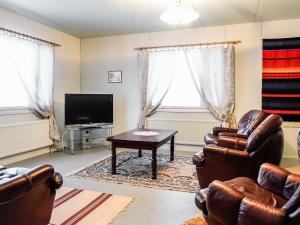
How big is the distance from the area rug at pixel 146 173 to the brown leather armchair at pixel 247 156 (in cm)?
40

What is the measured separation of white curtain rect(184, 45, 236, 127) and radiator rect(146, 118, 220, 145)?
277 millimetres

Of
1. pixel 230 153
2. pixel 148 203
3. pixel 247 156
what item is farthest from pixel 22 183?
pixel 247 156

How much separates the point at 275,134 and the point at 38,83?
3945mm

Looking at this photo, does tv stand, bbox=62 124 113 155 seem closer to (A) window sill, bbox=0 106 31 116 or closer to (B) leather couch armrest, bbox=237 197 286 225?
(A) window sill, bbox=0 106 31 116

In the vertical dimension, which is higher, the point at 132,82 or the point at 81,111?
the point at 132,82

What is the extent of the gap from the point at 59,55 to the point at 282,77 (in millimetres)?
A: 4302

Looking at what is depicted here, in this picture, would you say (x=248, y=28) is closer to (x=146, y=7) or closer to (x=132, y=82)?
(x=146, y=7)

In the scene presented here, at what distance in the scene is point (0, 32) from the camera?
13.4 feet

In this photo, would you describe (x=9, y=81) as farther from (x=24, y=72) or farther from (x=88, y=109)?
(x=88, y=109)

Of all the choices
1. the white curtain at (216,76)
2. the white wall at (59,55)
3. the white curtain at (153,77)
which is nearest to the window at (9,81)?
the white wall at (59,55)

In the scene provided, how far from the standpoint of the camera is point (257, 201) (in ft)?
5.24

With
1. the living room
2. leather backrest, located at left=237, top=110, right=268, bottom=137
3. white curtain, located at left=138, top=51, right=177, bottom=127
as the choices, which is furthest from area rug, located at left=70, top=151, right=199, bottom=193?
white curtain, located at left=138, top=51, right=177, bottom=127

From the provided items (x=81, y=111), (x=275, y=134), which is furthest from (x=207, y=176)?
(x=81, y=111)

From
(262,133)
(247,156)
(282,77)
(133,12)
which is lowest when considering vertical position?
(247,156)
